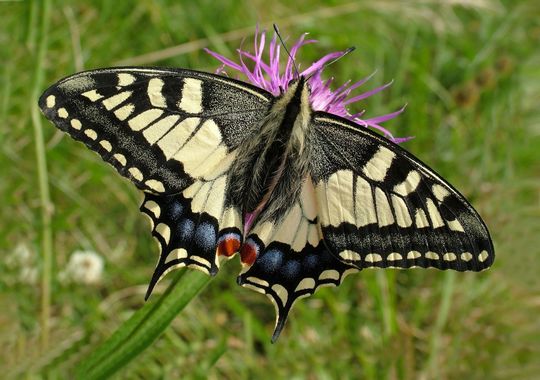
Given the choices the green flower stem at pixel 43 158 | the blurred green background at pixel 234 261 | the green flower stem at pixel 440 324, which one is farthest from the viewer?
the green flower stem at pixel 440 324

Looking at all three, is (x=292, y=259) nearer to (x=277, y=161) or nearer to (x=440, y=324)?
(x=277, y=161)

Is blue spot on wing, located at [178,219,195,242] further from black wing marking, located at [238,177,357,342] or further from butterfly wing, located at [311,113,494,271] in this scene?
butterfly wing, located at [311,113,494,271]

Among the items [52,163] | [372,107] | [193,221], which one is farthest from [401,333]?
[52,163]

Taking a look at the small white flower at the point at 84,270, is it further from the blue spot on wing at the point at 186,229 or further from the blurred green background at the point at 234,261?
the blue spot on wing at the point at 186,229

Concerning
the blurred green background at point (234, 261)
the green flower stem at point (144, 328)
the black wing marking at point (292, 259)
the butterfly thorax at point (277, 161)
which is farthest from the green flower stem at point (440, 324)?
the green flower stem at point (144, 328)

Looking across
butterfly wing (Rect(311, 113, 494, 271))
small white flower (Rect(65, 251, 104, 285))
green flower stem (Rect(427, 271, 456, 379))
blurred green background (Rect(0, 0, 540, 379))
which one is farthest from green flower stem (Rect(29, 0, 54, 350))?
green flower stem (Rect(427, 271, 456, 379))

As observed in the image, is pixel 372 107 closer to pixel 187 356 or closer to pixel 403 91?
pixel 403 91

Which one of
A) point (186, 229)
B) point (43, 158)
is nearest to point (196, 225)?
point (186, 229)
